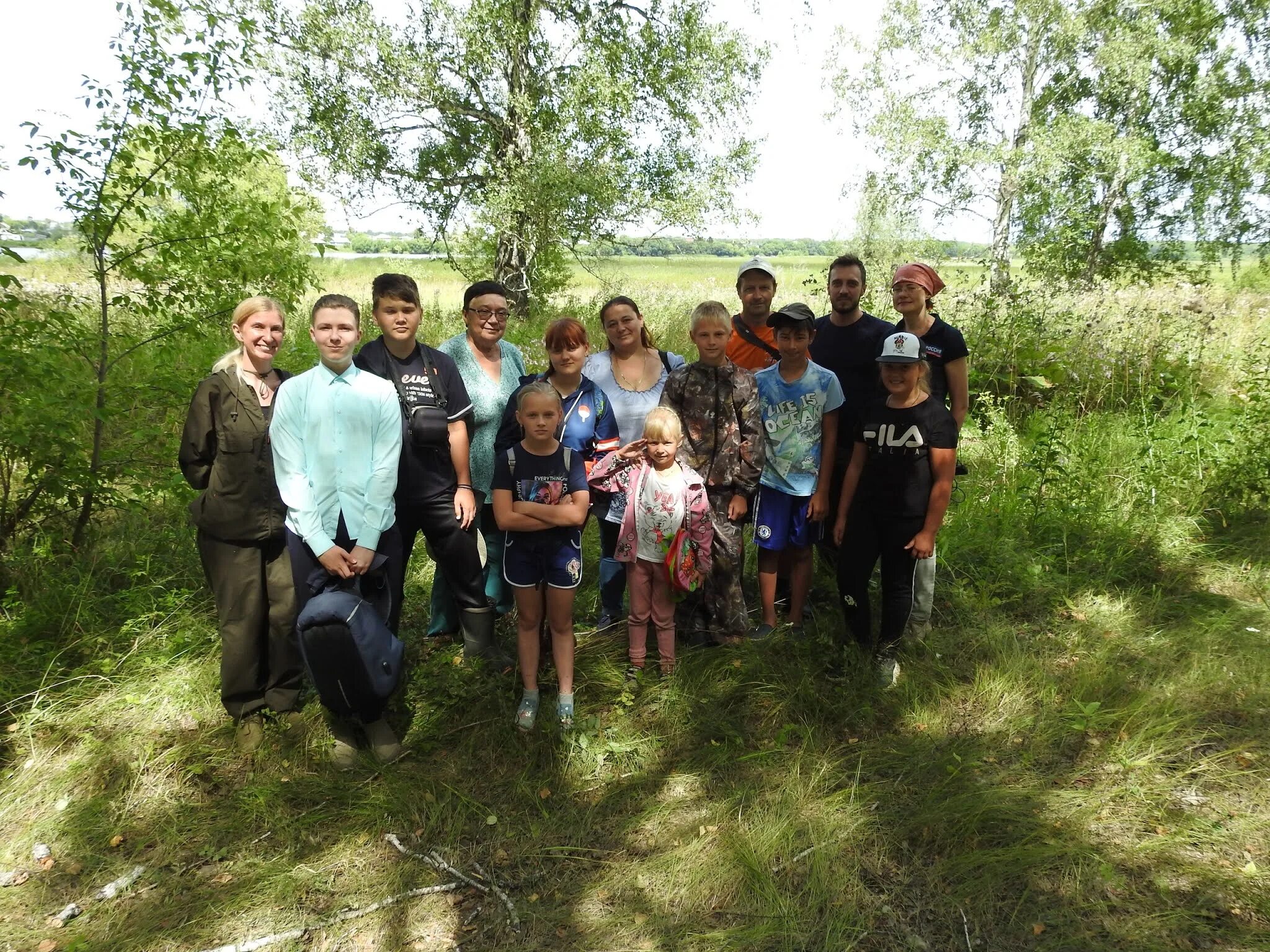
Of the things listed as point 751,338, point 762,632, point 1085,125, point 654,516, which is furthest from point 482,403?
point 1085,125

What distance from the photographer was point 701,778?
126 inches

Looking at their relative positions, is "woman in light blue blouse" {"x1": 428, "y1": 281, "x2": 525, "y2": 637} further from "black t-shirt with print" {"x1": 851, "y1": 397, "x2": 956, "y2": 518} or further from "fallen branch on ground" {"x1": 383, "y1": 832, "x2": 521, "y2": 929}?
"black t-shirt with print" {"x1": 851, "y1": 397, "x2": 956, "y2": 518}

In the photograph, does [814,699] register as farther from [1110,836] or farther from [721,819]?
[1110,836]

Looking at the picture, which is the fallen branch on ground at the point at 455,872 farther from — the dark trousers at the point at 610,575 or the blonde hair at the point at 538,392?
the blonde hair at the point at 538,392

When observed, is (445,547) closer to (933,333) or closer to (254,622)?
(254,622)

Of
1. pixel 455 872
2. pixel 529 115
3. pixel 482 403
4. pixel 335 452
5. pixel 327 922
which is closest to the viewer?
pixel 327 922

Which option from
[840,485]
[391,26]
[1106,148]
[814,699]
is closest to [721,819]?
[814,699]

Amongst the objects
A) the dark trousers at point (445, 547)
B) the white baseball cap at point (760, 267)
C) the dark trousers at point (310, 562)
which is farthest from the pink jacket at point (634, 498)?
the white baseball cap at point (760, 267)

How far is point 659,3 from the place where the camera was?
13344 millimetres

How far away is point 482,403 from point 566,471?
669mm

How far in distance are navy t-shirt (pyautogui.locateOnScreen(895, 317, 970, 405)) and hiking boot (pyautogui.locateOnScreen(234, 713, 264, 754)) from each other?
149 inches

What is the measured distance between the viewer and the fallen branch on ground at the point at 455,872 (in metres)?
2.58

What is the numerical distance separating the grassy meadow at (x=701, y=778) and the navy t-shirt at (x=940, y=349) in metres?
1.48

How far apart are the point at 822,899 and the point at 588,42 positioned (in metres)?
14.6
